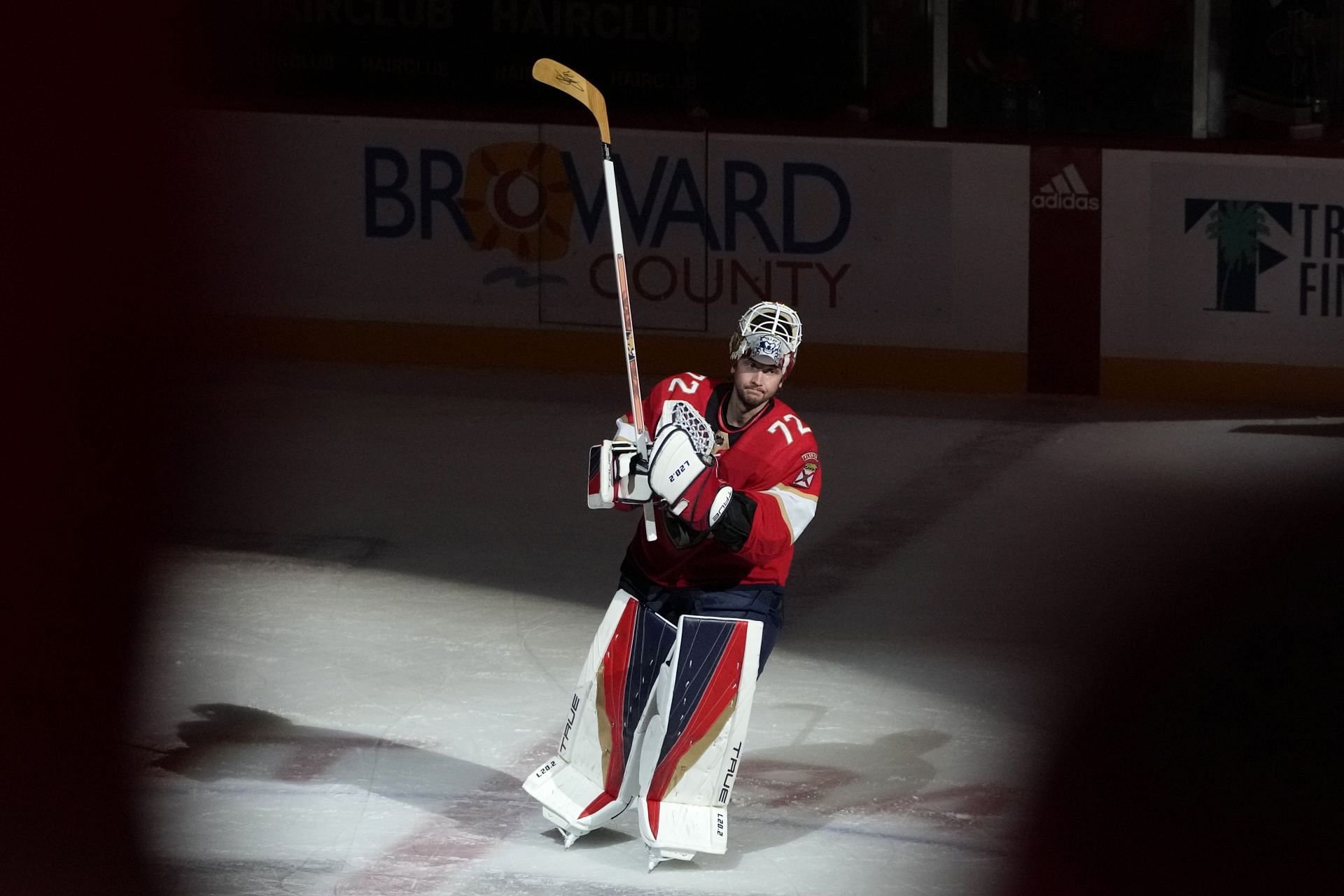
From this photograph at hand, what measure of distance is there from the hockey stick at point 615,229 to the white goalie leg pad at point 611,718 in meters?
0.25

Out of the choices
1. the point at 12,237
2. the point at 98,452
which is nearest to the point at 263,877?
the point at 98,452

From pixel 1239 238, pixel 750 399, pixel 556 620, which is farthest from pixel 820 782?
pixel 1239 238

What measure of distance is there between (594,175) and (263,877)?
19.2 ft

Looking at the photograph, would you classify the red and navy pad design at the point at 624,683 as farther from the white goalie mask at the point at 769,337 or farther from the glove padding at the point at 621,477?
the white goalie mask at the point at 769,337

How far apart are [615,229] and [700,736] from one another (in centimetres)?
109

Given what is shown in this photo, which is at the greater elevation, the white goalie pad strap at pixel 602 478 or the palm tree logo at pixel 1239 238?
the palm tree logo at pixel 1239 238

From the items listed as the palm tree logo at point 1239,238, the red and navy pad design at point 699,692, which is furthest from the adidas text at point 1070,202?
the red and navy pad design at point 699,692

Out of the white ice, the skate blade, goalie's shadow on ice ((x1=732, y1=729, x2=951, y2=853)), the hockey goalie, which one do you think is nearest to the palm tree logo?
the white ice

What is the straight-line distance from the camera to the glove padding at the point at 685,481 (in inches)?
170

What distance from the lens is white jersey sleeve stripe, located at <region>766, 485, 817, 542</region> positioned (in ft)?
14.9

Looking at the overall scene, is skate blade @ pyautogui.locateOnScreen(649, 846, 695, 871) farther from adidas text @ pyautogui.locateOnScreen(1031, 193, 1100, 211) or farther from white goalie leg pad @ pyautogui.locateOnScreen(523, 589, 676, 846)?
adidas text @ pyautogui.locateOnScreen(1031, 193, 1100, 211)

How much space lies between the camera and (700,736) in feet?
15.1

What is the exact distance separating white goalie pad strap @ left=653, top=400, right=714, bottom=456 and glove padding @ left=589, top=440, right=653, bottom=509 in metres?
0.08

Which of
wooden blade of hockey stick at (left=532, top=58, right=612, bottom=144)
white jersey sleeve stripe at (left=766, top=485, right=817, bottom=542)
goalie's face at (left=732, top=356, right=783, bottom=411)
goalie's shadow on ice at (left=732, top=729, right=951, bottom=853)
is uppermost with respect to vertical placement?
wooden blade of hockey stick at (left=532, top=58, right=612, bottom=144)
